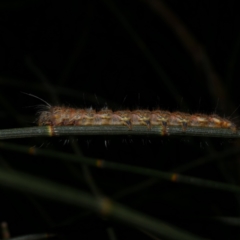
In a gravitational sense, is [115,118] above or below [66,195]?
above

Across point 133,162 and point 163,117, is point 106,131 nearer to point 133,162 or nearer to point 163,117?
point 163,117

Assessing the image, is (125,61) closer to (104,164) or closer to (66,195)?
(104,164)

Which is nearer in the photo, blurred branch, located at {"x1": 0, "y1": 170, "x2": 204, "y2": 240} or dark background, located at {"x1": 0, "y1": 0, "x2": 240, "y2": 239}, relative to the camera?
blurred branch, located at {"x1": 0, "y1": 170, "x2": 204, "y2": 240}

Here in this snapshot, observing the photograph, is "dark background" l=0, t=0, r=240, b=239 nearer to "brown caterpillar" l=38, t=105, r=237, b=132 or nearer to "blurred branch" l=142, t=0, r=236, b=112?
"blurred branch" l=142, t=0, r=236, b=112

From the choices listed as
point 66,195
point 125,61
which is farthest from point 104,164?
point 125,61

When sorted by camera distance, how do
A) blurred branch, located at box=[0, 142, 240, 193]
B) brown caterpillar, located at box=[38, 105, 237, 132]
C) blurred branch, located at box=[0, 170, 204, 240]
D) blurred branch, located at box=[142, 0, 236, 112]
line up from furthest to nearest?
1. blurred branch, located at box=[142, 0, 236, 112]
2. brown caterpillar, located at box=[38, 105, 237, 132]
3. blurred branch, located at box=[0, 142, 240, 193]
4. blurred branch, located at box=[0, 170, 204, 240]

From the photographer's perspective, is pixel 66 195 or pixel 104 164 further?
pixel 104 164

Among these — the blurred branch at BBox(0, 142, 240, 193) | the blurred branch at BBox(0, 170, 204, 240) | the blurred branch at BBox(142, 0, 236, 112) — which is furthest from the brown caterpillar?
the blurred branch at BBox(142, 0, 236, 112)

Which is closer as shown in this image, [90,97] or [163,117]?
[163,117]

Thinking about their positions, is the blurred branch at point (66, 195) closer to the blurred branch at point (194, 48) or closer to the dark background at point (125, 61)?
the dark background at point (125, 61)

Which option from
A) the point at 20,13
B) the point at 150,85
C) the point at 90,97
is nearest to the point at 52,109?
the point at 90,97

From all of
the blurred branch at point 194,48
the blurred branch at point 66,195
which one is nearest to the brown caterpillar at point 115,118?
the blurred branch at point 66,195
